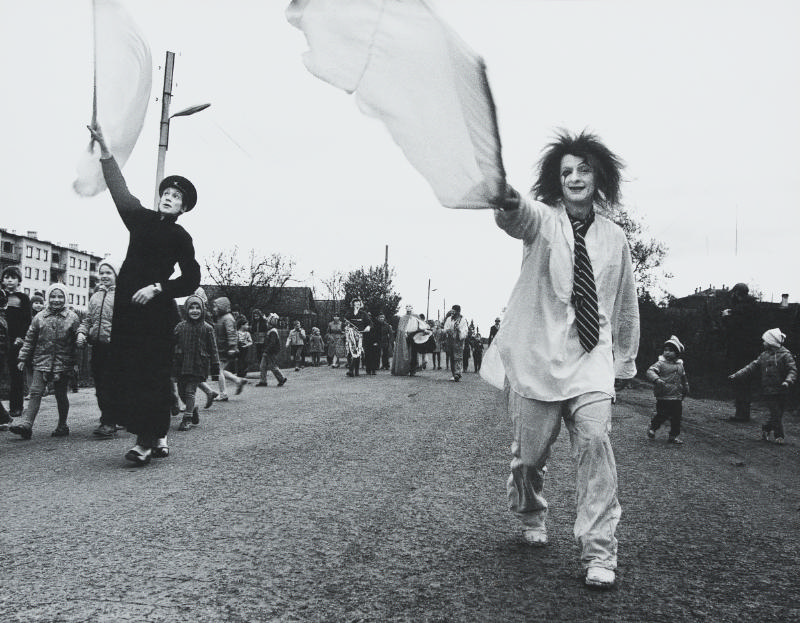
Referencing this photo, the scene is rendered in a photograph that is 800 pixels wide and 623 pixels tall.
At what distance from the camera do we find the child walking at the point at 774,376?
9.42m

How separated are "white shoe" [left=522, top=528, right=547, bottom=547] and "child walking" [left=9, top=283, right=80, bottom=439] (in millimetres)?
5934

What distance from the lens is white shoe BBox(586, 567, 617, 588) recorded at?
3162 mm

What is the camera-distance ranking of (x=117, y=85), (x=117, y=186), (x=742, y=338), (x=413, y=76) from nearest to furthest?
(x=413, y=76)
(x=117, y=85)
(x=117, y=186)
(x=742, y=338)

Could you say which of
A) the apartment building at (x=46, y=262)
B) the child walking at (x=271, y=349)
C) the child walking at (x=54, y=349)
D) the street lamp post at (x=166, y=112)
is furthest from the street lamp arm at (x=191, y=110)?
the apartment building at (x=46, y=262)

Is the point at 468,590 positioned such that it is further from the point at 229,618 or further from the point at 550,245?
the point at 550,245

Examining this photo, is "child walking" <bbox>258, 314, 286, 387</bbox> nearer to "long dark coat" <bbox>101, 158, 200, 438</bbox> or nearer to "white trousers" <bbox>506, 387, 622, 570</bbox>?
"long dark coat" <bbox>101, 158, 200, 438</bbox>

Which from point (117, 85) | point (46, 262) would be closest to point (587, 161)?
point (117, 85)

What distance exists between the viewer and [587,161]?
3.73m

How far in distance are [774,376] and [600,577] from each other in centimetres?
786

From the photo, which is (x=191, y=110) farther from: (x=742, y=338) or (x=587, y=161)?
(x=587, y=161)

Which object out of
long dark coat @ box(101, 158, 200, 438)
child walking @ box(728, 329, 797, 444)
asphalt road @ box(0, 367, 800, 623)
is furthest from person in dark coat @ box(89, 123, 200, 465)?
child walking @ box(728, 329, 797, 444)

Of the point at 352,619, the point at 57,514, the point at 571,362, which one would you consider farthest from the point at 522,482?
the point at 57,514

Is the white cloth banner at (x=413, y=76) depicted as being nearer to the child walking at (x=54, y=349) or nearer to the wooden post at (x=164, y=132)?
the child walking at (x=54, y=349)

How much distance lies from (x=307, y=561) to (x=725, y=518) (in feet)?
9.42
